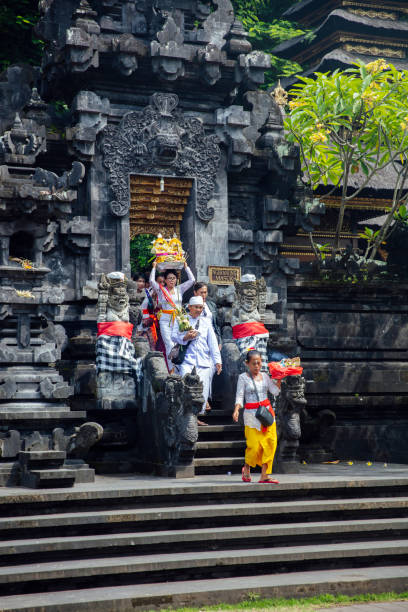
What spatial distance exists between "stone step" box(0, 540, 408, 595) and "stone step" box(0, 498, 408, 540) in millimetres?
482

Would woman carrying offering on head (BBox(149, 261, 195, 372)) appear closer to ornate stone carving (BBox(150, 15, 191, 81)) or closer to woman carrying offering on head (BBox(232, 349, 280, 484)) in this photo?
woman carrying offering on head (BBox(232, 349, 280, 484))

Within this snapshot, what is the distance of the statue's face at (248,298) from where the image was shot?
15.7 metres

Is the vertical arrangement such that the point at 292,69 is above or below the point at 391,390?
above

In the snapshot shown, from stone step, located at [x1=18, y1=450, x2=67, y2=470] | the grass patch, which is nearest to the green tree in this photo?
stone step, located at [x1=18, y1=450, x2=67, y2=470]

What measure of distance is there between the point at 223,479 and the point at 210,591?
3.29m

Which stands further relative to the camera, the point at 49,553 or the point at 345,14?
the point at 345,14

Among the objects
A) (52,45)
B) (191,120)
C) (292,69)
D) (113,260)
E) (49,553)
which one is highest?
(292,69)

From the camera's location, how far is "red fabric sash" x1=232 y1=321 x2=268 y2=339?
610 inches

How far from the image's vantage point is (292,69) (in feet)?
104

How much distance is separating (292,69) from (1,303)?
20.5 meters

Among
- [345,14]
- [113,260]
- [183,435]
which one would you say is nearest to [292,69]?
[345,14]

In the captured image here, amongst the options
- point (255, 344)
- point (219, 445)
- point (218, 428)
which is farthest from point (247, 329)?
point (219, 445)

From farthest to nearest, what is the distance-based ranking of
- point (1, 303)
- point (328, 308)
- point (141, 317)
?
point (328, 308) < point (141, 317) < point (1, 303)

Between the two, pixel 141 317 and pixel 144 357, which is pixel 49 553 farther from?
pixel 141 317
